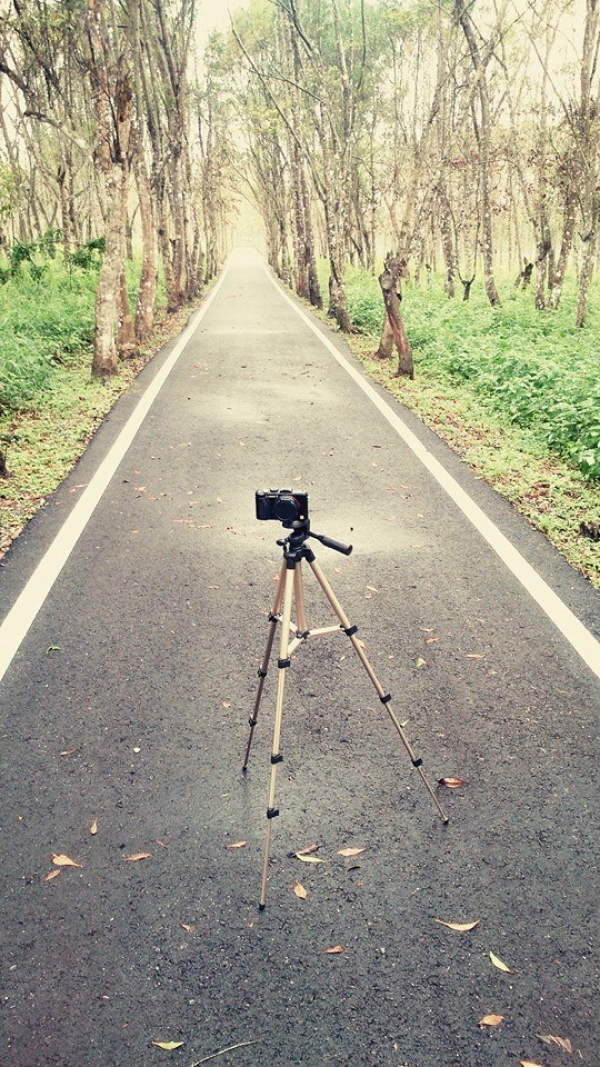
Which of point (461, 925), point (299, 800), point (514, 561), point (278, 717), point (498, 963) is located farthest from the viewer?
point (514, 561)

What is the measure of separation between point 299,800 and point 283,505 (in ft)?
4.68

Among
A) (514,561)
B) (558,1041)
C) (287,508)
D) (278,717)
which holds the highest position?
(287,508)

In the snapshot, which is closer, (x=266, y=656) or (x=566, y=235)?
(x=266, y=656)

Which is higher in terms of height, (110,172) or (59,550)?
(110,172)

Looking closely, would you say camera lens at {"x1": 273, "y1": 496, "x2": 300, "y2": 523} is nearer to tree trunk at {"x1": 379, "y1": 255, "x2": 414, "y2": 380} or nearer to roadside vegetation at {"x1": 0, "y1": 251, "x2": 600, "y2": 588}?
roadside vegetation at {"x1": 0, "y1": 251, "x2": 600, "y2": 588}

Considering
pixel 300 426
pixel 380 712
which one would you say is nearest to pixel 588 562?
pixel 380 712

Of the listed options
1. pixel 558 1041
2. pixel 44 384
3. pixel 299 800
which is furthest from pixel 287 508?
pixel 44 384

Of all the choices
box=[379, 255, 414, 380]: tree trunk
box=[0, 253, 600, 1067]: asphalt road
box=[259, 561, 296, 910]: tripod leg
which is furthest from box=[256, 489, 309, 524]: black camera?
box=[379, 255, 414, 380]: tree trunk

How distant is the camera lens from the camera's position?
3.13m

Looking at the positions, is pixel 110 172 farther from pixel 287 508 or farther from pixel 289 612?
pixel 289 612

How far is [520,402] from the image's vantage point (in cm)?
1053

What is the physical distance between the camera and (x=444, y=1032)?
2.50m

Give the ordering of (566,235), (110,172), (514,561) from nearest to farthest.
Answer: (514,561) → (110,172) → (566,235)

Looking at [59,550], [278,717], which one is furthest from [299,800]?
[59,550]
